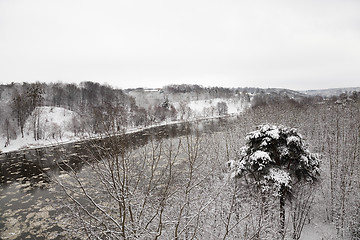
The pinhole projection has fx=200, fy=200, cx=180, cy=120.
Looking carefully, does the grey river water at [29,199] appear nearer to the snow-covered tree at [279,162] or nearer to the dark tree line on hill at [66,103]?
the snow-covered tree at [279,162]

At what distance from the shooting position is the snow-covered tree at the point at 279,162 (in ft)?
29.5

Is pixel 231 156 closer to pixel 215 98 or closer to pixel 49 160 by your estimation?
pixel 49 160

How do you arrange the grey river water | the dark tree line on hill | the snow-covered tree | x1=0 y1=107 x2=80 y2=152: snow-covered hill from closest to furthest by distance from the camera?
the snow-covered tree, the grey river water, x1=0 y1=107 x2=80 y2=152: snow-covered hill, the dark tree line on hill

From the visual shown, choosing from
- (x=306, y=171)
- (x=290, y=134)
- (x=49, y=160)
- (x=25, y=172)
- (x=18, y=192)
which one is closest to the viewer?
(x=306, y=171)

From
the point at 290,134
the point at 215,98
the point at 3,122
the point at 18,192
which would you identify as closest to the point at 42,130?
the point at 3,122

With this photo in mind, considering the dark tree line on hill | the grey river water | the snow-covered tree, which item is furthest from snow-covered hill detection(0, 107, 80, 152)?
the snow-covered tree

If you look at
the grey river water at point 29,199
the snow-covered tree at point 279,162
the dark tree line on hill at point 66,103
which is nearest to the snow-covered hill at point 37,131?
the dark tree line on hill at point 66,103

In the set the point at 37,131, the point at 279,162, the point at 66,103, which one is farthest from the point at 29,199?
the point at 66,103

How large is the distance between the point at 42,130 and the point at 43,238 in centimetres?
3595

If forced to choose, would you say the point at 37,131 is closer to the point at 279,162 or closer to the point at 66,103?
the point at 66,103

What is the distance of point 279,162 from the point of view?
388 inches

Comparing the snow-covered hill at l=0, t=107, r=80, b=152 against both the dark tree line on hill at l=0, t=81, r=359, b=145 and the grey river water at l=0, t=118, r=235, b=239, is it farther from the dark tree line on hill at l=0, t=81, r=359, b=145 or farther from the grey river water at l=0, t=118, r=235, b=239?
the grey river water at l=0, t=118, r=235, b=239

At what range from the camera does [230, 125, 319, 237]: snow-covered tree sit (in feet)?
29.5

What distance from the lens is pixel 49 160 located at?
26.3 m
